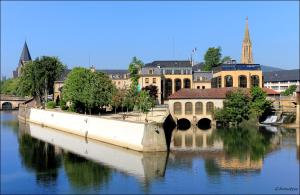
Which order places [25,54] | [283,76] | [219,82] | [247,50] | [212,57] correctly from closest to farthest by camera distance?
[219,82], [247,50], [212,57], [283,76], [25,54]

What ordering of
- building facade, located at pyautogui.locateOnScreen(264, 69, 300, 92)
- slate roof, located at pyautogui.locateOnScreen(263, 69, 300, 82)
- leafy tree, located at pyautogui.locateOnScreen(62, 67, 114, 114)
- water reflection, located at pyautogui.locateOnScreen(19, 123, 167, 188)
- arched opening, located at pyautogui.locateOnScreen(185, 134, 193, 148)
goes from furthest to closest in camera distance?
slate roof, located at pyautogui.locateOnScreen(263, 69, 300, 82) → building facade, located at pyautogui.locateOnScreen(264, 69, 300, 92) → leafy tree, located at pyautogui.locateOnScreen(62, 67, 114, 114) → arched opening, located at pyautogui.locateOnScreen(185, 134, 193, 148) → water reflection, located at pyautogui.locateOnScreen(19, 123, 167, 188)

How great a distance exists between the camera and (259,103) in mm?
89500

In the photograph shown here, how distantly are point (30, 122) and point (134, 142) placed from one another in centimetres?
5537

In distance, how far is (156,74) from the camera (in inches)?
4518

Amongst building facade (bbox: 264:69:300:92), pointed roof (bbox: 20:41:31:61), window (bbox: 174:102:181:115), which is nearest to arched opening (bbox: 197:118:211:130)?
window (bbox: 174:102:181:115)

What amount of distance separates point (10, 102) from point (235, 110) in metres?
97.0

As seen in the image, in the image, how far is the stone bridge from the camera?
16181cm

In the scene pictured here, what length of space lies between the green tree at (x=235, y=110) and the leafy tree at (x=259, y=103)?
1.14m

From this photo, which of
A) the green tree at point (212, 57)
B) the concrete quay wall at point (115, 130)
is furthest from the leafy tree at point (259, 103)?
the green tree at point (212, 57)

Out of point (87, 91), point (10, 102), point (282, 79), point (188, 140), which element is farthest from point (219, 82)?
point (10, 102)

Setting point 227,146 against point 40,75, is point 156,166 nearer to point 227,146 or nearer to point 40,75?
point 227,146

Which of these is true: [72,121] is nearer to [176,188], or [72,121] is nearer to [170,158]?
[170,158]

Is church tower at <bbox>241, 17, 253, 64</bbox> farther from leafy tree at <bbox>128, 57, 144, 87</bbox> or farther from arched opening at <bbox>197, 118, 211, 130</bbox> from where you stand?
arched opening at <bbox>197, 118, 211, 130</bbox>

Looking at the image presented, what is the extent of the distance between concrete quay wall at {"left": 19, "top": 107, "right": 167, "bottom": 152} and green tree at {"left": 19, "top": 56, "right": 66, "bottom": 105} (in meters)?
30.7
